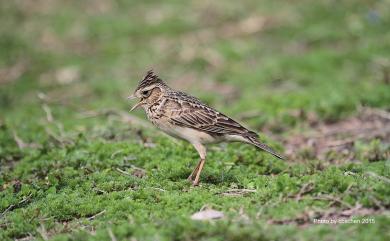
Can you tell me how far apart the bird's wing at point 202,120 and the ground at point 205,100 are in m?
0.57

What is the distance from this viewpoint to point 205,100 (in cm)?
1372

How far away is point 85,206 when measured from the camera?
23.0 ft

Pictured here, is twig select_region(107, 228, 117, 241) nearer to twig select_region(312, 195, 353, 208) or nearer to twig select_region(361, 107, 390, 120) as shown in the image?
twig select_region(312, 195, 353, 208)

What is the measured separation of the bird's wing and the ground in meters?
0.57

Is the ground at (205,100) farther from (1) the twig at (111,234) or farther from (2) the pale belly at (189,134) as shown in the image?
(2) the pale belly at (189,134)

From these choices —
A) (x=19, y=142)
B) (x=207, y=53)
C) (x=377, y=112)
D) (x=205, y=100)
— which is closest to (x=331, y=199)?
(x=377, y=112)

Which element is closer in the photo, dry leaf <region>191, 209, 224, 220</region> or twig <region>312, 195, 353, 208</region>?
dry leaf <region>191, 209, 224, 220</region>

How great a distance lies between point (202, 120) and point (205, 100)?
547 cm

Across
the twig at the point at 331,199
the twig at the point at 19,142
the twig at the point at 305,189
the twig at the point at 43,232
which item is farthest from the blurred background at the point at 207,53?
the twig at the point at 43,232

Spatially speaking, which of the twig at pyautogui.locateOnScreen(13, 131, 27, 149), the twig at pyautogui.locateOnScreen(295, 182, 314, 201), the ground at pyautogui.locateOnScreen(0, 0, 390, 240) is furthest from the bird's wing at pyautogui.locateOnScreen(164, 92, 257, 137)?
the twig at pyautogui.locateOnScreen(13, 131, 27, 149)

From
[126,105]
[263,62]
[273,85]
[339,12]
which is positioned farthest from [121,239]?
[339,12]

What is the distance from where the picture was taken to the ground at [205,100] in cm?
639

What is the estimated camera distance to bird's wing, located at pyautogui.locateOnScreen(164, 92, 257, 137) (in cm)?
818

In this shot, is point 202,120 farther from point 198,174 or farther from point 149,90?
point 149,90
